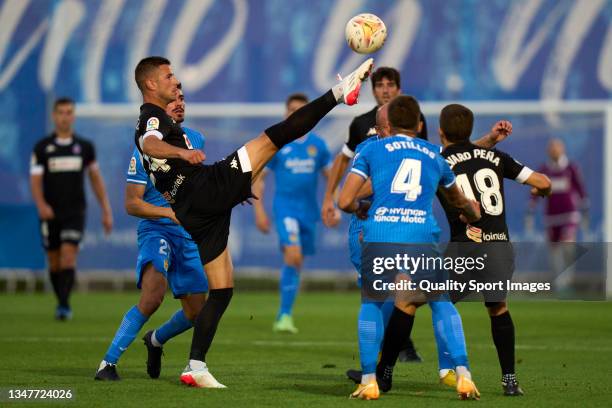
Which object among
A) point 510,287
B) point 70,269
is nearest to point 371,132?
point 510,287

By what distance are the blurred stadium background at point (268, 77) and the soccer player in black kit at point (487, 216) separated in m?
11.2

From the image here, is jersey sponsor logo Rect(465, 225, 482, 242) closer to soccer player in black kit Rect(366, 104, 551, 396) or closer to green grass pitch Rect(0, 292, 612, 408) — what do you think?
soccer player in black kit Rect(366, 104, 551, 396)

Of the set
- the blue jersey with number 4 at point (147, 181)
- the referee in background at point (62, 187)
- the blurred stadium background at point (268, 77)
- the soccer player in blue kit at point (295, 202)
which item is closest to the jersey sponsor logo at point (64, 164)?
the referee in background at point (62, 187)

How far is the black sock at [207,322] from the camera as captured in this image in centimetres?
816

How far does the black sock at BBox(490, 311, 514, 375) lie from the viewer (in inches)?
317

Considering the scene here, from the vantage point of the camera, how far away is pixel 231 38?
22453 mm

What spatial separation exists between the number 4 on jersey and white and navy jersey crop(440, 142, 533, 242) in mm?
650

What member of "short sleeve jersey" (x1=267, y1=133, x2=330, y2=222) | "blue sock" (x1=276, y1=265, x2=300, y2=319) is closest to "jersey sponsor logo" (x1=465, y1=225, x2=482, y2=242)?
"blue sock" (x1=276, y1=265, x2=300, y2=319)

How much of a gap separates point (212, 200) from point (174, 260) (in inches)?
44.2

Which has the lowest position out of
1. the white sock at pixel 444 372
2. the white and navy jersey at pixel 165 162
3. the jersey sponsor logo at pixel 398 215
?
the white sock at pixel 444 372

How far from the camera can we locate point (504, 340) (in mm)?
8086

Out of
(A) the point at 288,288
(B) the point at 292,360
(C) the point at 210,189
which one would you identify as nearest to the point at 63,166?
(A) the point at 288,288

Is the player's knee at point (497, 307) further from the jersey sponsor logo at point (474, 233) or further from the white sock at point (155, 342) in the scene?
the white sock at point (155, 342)

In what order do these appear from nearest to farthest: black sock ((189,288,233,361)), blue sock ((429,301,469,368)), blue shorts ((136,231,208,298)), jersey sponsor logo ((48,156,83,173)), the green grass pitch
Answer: blue sock ((429,301,469,368)) → the green grass pitch → black sock ((189,288,233,361)) → blue shorts ((136,231,208,298)) → jersey sponsor logo ((48,156,83,173))
